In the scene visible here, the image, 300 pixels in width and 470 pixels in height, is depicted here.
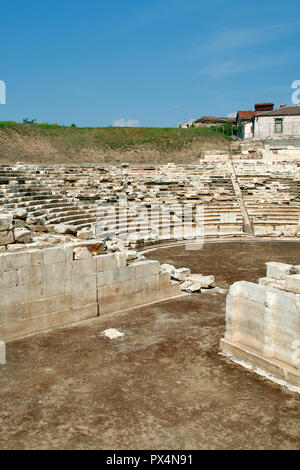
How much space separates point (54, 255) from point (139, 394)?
3248 millimetres

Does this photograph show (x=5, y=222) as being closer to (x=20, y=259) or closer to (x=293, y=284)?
(x=20, y=259)

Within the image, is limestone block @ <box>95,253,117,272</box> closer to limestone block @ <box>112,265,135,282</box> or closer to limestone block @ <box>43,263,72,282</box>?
limestone block @ <box>112,265,135,282</box>

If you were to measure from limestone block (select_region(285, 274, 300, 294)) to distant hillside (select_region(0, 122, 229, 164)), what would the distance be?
959 inches

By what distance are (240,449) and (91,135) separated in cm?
3212

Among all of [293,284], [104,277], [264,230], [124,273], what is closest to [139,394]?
[293,284]

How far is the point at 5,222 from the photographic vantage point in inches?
309

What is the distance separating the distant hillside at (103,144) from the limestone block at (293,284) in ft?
79.9

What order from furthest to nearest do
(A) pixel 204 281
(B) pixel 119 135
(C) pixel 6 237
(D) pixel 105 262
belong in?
(B) pixel 119 135 < (A) pixel 204 281 < (D) pixel 105 262 < (C) pixel 6 237

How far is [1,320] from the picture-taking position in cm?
675

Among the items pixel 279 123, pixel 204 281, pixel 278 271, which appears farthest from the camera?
pixel 279 123

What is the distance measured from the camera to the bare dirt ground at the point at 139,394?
4.13m

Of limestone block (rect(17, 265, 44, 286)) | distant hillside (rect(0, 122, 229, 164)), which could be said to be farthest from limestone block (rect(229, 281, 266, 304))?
distant hillside (rect(0, 122, 229, 164))

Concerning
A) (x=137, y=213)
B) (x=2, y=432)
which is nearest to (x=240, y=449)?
(x=2, y=432)

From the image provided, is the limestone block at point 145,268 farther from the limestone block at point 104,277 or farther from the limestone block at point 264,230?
the limestone block at point 264,230
